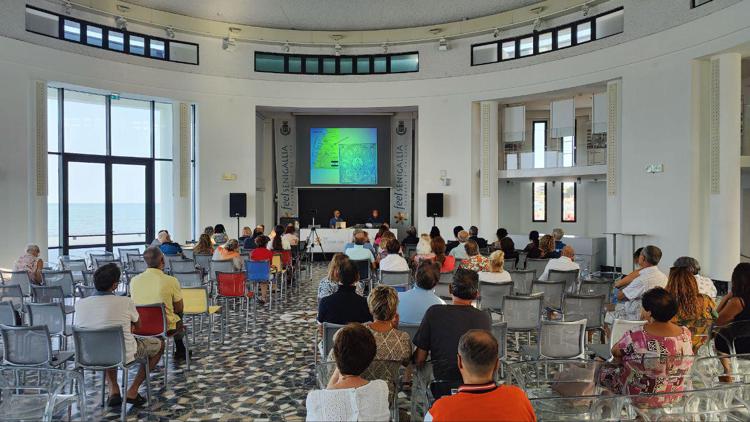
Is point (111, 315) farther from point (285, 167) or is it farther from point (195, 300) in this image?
point (285, 167)

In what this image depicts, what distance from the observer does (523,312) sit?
16.5 feet

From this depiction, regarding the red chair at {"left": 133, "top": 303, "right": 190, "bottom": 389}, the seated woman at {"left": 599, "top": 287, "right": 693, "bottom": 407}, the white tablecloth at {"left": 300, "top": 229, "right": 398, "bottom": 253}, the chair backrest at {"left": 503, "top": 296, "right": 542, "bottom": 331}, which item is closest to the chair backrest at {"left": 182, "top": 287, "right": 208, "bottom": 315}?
the red chair at {"left": 133, "top": 303, "right": 190, "bottom": 389}

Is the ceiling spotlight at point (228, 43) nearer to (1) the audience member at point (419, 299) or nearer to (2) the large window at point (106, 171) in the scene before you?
(2) the large window at point (106, 171)

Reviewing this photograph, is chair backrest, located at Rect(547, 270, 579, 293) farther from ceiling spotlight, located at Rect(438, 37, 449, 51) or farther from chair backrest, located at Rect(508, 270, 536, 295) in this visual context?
ceiling spotlight, located at Rect(438, 37, 449, 51)

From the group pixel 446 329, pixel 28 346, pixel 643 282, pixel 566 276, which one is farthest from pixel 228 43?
pixel 446 329

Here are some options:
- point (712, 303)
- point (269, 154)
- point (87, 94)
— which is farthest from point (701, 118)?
point (87, 94)

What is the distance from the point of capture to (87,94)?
12.9 m

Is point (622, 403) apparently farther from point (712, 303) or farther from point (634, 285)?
point (634, 285)

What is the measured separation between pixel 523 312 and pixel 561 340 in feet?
2.48

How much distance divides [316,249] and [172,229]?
410cm

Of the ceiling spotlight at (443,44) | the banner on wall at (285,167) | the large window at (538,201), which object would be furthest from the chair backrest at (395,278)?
the large window at (538,201)

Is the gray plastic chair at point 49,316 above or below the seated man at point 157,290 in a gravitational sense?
below

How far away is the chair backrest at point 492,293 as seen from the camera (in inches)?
225

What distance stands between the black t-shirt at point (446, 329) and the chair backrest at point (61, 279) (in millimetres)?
5638
